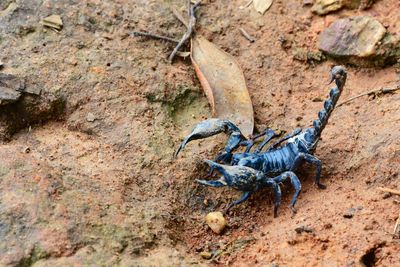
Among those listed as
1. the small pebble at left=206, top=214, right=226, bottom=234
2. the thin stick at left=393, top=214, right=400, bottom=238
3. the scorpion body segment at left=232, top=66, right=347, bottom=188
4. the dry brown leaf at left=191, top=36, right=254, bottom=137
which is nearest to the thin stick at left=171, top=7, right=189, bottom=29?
the dry brown leaf at left=191, top=36, right=254, bottom=137

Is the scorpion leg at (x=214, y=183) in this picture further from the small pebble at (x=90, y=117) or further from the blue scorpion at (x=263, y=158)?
the small pebble at (x=90, y=117)

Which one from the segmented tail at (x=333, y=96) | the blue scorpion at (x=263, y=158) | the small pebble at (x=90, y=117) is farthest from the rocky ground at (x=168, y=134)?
the segmented tail at (x=333, y=96)

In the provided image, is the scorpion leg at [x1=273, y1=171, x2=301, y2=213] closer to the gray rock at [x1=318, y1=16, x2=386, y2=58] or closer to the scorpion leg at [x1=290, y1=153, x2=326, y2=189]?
the scorpion leg at [x1=290, y1=153, x2=326, y2=189]

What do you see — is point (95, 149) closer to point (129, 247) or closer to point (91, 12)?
point (129, 247)

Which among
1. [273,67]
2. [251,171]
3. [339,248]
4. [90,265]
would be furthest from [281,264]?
[273,67]

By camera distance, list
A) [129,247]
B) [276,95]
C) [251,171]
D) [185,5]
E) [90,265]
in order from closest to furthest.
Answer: [90,265] → [129,247] → [251,171] → [276,95] → [185,5]

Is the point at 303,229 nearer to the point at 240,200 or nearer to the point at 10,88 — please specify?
the point at 240,200
